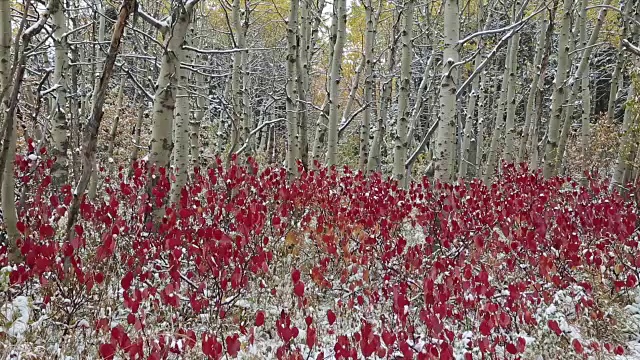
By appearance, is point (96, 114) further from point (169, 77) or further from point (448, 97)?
point (448, 97)

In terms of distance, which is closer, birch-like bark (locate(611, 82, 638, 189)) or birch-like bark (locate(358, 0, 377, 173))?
birch-like bark (locate(611, 82, 638, 189))

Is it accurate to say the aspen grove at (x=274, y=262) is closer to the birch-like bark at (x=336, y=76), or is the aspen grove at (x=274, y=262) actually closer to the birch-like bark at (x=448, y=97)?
the birch-like bark at (x=448, y=97)

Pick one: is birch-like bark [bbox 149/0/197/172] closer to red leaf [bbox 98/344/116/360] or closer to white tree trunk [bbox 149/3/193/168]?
white tree trunk [bbox 149/3/193/168]

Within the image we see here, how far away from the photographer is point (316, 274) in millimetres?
4043

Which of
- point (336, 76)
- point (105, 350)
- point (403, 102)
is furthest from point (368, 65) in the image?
point (105, 350)

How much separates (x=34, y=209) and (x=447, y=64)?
456cm

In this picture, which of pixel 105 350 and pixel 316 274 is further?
pixel 316 274

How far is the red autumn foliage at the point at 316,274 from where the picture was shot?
2949 millimetres

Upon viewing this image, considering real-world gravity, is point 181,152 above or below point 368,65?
below

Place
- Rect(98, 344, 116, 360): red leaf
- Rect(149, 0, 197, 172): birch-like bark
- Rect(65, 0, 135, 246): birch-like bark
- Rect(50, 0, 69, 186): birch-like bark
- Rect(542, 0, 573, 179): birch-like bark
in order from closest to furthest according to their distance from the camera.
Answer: Rect(98, 344, 116, 360): red leaf → Rect(65, 0, 135, 246): birch-like bark → Rect(149, 0, 197, 172): birch-like bark → Rect(50, 0, 69, 186): birch-like bark → Rect(542, 0, 573, 179): birch-like bark

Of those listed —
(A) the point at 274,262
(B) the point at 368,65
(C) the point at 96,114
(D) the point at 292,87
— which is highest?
(B) the point at 368,65

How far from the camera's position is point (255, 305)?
388cm

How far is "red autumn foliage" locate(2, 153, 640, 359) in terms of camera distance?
2949 mm

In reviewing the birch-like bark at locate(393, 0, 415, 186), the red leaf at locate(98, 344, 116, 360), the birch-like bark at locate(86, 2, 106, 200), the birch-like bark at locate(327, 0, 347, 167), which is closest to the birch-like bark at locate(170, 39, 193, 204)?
the birch-like bark at locate(86, 2, 106, 200)
